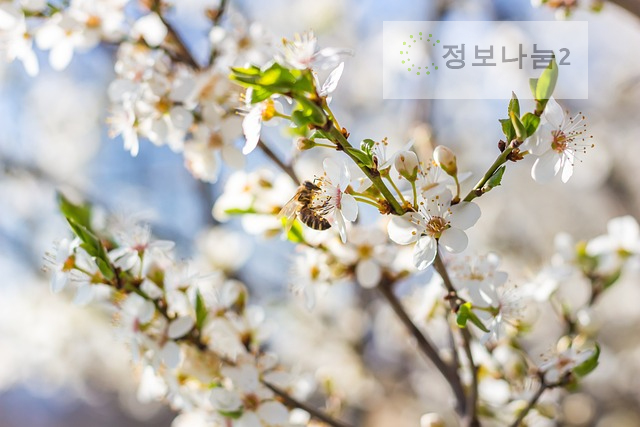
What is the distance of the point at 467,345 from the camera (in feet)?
2.56

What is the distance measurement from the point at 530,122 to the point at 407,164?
0.12m

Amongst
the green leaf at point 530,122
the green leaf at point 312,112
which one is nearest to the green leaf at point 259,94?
the green leaf at point 312,112

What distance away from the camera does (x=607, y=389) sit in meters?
3.08

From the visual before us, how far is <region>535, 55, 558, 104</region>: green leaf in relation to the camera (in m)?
0.58

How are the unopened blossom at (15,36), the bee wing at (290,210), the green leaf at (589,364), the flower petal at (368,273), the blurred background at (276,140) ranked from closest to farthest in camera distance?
the bee wing at (290,210), the green leaf at (589,364), the flower petal at (368,273), the unopened blossom at (15,36), the blurred background at (276,140)

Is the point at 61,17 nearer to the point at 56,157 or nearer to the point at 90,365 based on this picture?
the point at 56,157

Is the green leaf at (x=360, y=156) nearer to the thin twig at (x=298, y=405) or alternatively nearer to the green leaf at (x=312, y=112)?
the green leaf at (x=312, y=112)

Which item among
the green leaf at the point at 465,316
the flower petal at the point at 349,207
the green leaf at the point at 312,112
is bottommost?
the green leaf at the point at 465,316

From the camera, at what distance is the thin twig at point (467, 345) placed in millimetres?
687

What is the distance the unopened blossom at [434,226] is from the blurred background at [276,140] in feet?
6.33

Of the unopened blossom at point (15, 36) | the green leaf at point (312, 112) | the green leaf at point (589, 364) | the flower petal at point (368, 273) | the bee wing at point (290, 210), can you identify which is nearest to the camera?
the green leaf at point (312, 112)

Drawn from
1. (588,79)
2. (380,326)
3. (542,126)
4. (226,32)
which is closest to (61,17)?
(226,32)

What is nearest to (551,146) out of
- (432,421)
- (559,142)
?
(559,142)

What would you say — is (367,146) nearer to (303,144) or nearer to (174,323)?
(303,144)
